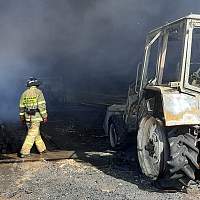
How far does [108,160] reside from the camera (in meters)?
6.43

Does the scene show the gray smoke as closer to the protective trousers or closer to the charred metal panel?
the protective trousers

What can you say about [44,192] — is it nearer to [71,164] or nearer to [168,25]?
[71,164]

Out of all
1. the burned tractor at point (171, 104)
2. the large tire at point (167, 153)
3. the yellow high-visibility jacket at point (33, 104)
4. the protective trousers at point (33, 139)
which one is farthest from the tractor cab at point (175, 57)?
the protective trousers at point (33, 139)

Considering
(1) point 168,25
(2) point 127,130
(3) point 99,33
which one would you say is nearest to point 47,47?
(3) point 99,33

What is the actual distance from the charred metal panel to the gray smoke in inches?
274

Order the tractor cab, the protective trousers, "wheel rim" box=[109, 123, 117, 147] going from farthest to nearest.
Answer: "wheel rim" box=[109, 123, 117, 147]
the protective trousers
the tractor cab

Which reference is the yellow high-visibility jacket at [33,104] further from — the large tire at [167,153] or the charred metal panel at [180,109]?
the charred metal panel at [180,109]

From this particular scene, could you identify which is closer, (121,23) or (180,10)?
(180,10)

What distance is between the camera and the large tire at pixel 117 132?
678 centimetres

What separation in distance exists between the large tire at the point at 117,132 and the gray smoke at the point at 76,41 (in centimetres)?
461

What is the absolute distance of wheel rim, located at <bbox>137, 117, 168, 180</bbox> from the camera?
4.77 metres

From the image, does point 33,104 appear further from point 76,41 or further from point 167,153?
point 76,41

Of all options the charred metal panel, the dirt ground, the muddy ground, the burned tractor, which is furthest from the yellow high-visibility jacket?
the charred metal panel

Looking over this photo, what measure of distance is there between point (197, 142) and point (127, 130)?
6.81 feet
